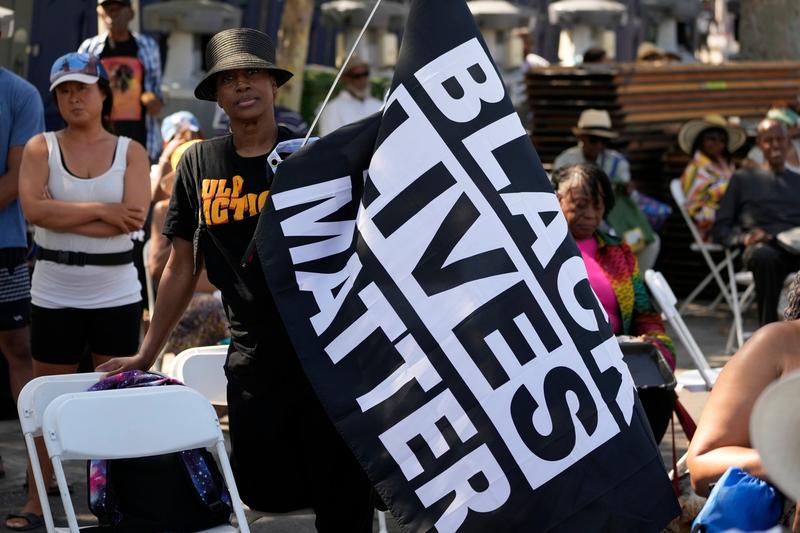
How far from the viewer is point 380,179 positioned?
370cm

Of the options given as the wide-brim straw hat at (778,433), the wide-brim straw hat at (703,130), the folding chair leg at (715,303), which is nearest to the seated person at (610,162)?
the folding chair leg at (715,303)

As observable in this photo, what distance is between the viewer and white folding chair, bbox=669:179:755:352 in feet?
30.9

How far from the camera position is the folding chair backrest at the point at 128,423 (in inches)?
154

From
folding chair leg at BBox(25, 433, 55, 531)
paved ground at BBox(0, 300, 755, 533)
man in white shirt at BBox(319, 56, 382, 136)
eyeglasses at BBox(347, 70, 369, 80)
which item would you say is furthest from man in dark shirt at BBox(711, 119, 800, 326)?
folding chair leg at BBox(25, 433, 55, 531)

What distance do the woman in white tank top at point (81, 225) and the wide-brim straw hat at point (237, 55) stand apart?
1.27m

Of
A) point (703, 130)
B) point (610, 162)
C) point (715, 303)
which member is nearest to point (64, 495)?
point (610, 162)

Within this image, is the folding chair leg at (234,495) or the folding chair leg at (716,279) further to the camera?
the folding chair leg at (716,279)

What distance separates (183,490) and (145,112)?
18.3ft

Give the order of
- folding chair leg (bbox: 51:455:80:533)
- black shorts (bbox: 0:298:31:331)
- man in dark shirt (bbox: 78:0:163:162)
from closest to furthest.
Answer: folding chair leg (bbox: 51:455:80:533), black shorts (bbox: 0:298:31:331), man in dark shirt (bbox: 78:0:163:162)

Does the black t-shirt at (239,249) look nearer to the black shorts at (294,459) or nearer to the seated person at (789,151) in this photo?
the black shorts at (294,459)

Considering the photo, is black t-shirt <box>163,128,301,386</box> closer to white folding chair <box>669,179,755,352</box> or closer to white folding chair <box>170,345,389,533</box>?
white folding chair <box>170,345,389,533</box>

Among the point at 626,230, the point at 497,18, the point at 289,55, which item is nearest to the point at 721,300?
the point at 626,230

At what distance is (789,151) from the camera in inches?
408

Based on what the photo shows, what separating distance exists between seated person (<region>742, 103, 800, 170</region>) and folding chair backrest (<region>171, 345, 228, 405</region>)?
18.9 ft
